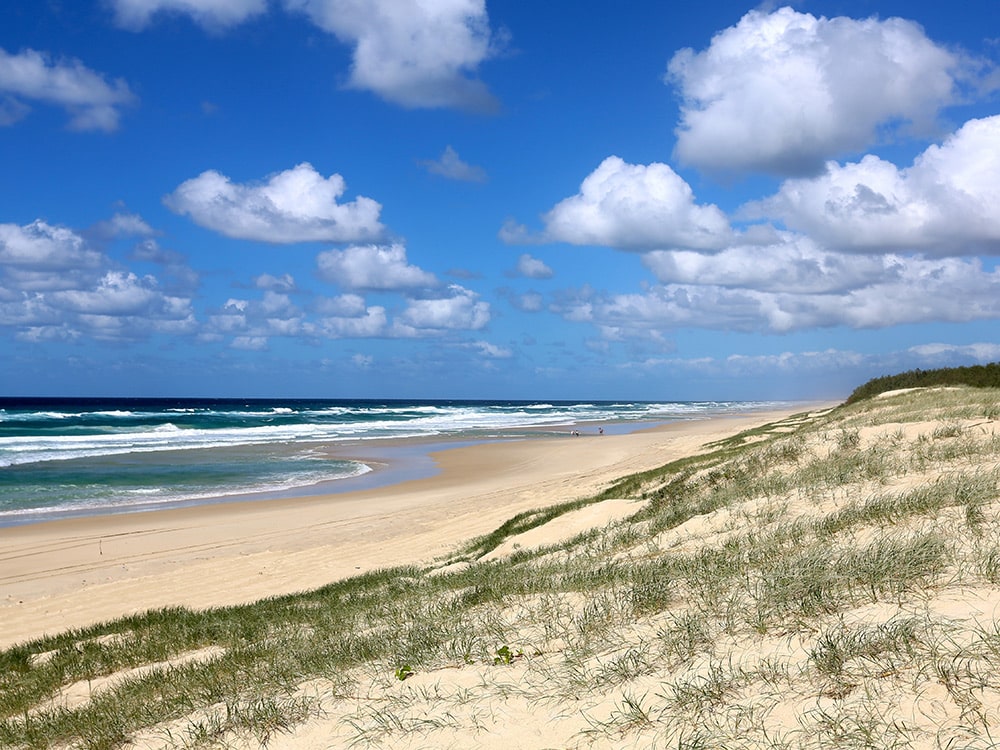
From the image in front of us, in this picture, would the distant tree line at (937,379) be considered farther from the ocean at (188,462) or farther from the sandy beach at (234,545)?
the ocean at (188,462)

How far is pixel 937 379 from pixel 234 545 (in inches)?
1298

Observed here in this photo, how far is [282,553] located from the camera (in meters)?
16.2

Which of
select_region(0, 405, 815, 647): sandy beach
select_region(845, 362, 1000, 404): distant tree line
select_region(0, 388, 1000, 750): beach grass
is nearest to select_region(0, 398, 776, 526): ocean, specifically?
select_region(0, 405, 815, 647): sandy beach

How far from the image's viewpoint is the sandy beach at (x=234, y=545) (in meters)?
13.0

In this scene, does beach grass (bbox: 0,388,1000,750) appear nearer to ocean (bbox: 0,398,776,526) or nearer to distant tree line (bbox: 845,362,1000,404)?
ocean (bbox: 0,398,776,526)

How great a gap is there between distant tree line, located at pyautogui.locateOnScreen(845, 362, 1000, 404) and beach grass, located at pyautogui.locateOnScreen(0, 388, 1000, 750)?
2653cm

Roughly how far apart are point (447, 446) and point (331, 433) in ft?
49.7

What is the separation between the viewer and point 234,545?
17375mm

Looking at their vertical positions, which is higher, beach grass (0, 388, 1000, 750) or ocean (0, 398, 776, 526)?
beach grass (0, 388, 1000, 750)

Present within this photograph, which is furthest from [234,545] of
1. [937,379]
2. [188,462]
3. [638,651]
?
[937,379]

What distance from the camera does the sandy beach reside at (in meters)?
13.0

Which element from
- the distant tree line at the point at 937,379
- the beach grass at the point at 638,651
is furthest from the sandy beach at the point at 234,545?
the distant tree line at the point at 937,379

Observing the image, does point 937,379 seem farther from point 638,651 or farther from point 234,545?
point 638,651

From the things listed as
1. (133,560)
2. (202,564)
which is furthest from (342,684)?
(133,560)
